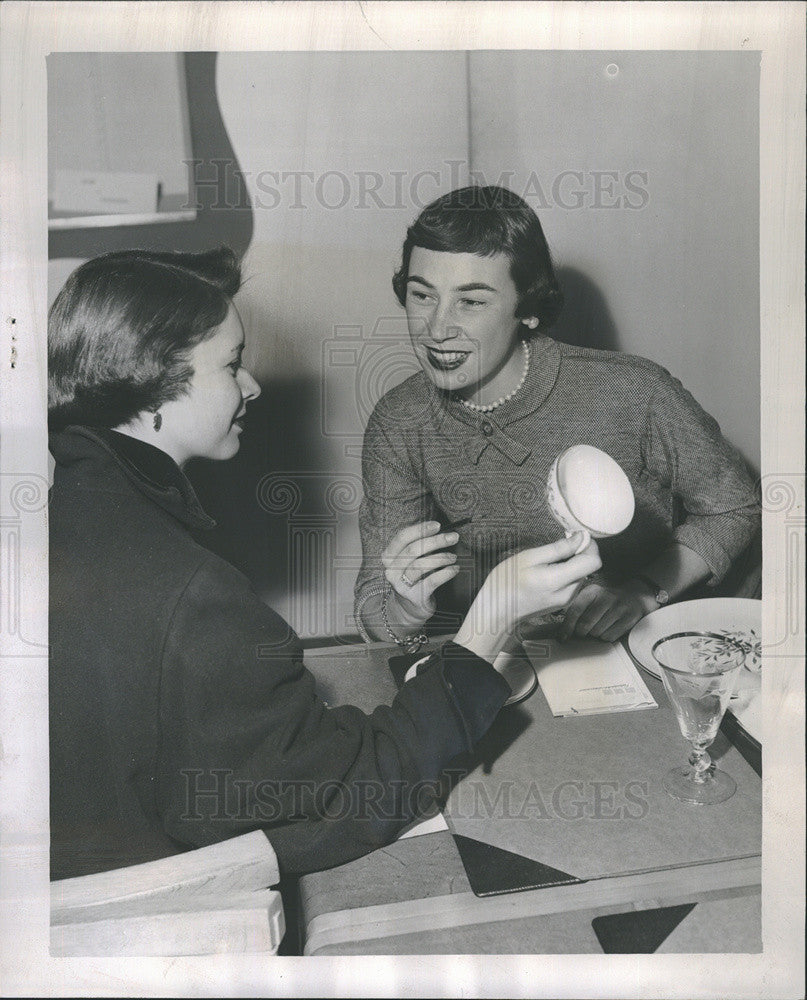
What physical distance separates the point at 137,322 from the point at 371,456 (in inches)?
8.6

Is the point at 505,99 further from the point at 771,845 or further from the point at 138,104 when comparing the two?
the point at 771,845

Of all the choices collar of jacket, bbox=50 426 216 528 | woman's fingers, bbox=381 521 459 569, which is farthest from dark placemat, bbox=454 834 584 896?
collar of jacket, bbox=50 426 216 528

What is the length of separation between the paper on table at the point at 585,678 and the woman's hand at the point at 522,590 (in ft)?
0.12

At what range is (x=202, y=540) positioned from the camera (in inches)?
30.8

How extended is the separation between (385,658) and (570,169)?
1.42 ft

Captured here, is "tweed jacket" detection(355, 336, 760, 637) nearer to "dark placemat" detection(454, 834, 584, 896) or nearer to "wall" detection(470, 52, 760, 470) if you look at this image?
"wall" detection(470, 52, 760, 470)

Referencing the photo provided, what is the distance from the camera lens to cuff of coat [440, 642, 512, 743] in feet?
2.55

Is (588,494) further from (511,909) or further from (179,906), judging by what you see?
(179,906)

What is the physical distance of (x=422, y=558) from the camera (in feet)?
2.64

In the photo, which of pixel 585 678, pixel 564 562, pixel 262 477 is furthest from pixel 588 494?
pixel 262 477

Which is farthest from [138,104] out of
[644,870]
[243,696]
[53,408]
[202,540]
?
[644,870]

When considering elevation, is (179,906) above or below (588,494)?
below

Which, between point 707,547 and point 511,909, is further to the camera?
point 707,547

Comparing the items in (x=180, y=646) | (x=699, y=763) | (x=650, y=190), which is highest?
(x=650, y=190)
